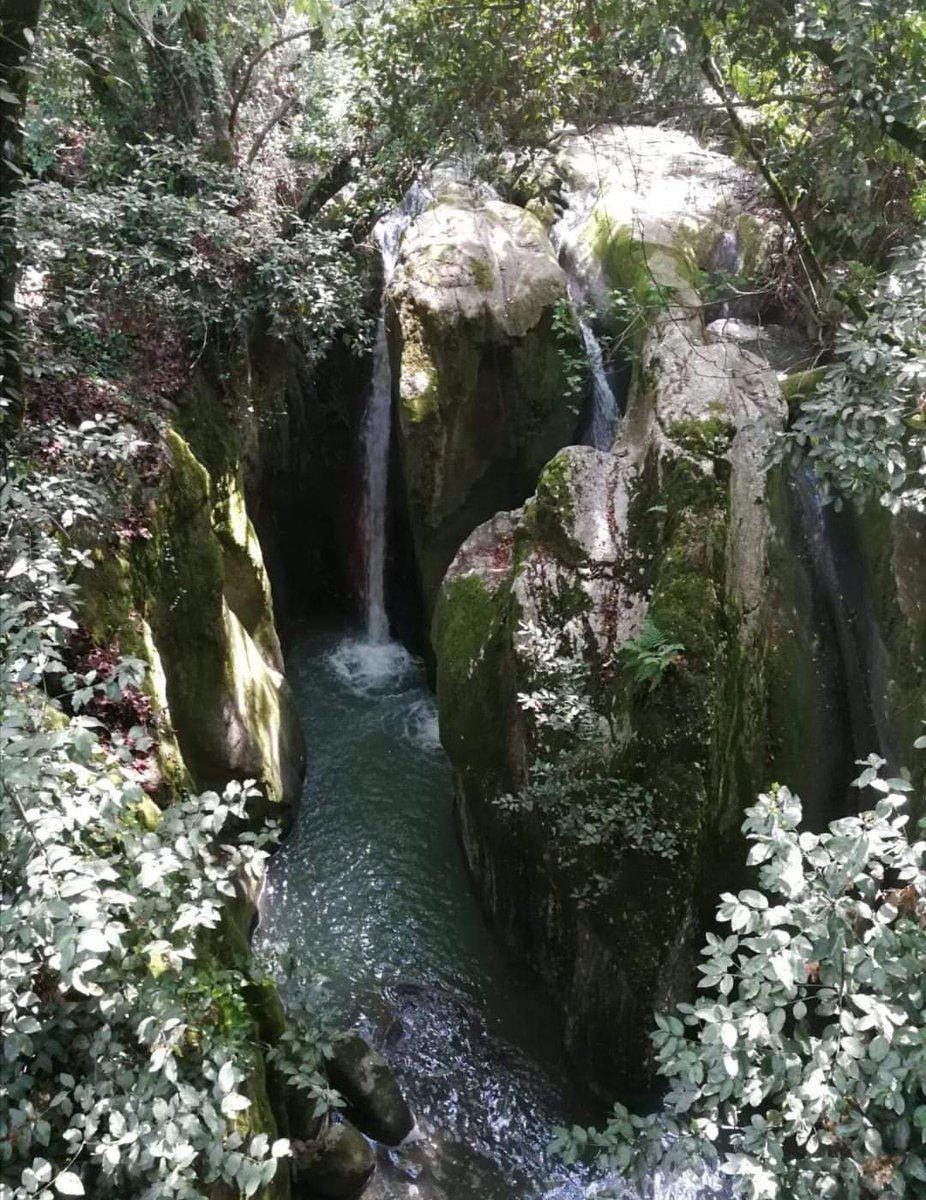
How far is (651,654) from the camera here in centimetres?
608

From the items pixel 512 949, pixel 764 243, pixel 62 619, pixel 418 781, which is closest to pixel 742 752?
pixel 512 949

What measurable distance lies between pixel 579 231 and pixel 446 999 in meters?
9.80

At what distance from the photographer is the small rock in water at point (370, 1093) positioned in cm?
598

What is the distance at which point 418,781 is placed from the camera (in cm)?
966

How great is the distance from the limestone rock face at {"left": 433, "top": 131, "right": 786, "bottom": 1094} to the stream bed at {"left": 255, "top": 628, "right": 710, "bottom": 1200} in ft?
1.36

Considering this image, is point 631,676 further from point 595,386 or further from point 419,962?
point 595,386

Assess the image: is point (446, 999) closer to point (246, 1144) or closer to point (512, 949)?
point (512, 949)

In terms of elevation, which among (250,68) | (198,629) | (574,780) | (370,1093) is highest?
(250,68)

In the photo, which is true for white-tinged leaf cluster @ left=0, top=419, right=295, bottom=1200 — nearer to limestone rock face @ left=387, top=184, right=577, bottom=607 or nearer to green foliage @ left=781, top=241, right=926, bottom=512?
green foliage @ left=781, top=241, right=926, bottom=512

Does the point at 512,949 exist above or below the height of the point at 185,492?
below

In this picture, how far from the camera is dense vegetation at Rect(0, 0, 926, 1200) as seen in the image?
282cm

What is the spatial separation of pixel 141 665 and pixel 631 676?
3872 millimetres

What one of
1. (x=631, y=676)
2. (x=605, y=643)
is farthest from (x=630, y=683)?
(x=605, y=643)

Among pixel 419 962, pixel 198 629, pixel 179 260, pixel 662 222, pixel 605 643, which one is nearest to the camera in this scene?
pixel 605 643
